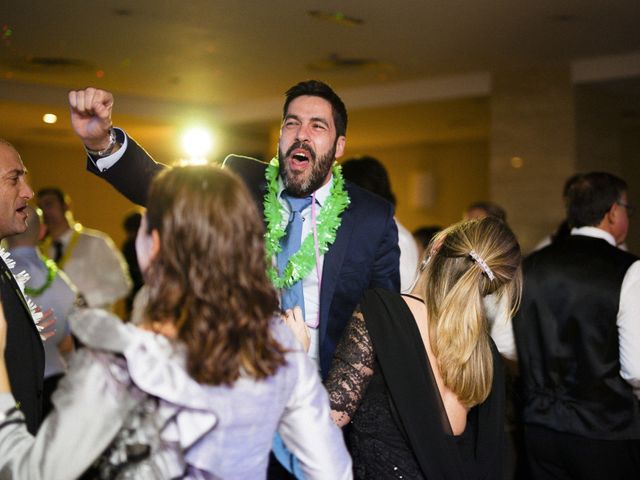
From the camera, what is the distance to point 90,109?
1.70m

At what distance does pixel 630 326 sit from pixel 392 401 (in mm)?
1275

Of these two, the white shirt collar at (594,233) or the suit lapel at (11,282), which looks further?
the white shirt collar at (594,233)

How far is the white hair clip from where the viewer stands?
195 cm

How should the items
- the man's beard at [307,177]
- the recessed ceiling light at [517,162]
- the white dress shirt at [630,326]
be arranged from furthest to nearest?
the recessed ceiling light at [517,162], the white dress shirt at [630,326], the man's beard at [307,177]

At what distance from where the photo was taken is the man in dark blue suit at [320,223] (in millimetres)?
2311

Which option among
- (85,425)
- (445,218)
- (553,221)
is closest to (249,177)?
(85,425)

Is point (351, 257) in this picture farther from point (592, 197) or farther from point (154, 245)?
point (592, 197)

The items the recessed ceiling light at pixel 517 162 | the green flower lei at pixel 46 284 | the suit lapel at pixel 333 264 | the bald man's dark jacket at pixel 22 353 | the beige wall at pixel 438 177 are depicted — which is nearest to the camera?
the bald man's dark jacket at pixel 22 353

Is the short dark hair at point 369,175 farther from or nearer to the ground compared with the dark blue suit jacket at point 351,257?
farther from the ground

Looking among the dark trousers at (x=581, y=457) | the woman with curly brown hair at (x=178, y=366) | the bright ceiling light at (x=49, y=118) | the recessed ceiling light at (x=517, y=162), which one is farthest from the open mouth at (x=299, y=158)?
the bright ceiling light at (x=49, y=118)

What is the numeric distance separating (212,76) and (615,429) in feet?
17.8

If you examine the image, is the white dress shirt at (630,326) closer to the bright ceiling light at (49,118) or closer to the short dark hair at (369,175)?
the short dark hair at (369,175)

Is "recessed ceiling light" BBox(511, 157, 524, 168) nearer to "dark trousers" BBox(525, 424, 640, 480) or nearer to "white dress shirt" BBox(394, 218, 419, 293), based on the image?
"white dress shirt" BBox(394, 218, 419, 293)

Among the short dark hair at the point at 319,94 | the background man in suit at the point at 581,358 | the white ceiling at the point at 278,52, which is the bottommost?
the background man in suit at the point at 581,358
